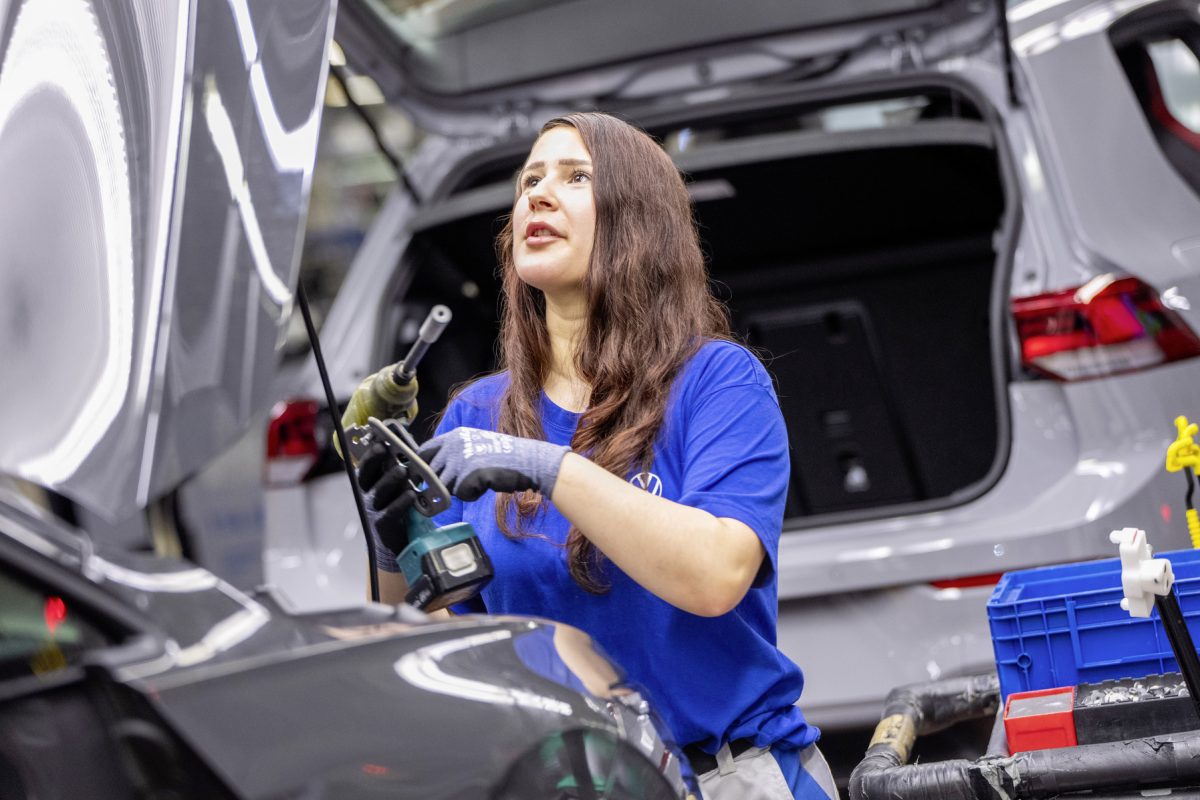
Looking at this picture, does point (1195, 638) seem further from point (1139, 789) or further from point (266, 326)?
point (266, 326)

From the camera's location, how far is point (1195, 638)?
Result: 1.96m

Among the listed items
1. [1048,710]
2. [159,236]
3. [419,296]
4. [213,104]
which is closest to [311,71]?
[213,104]

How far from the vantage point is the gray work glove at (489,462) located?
144 cm

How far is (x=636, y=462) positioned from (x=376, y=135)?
75.8 inches

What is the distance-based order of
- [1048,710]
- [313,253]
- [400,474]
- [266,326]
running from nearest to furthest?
[266,326] → [400,474] → [1048,710] → [313,253]

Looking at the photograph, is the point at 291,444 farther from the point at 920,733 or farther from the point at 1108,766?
the point at 1108,766

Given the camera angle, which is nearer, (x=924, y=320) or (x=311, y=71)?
(x=311, y=71)

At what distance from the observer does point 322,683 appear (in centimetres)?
94

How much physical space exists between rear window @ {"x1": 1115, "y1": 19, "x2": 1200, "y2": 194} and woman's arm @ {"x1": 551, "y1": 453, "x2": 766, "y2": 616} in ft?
6.60

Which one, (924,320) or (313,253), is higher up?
(313,253)

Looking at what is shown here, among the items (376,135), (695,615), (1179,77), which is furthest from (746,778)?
(1179,77)

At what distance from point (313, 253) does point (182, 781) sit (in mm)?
7741

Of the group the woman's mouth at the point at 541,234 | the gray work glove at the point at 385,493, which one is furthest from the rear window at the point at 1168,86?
the gray work glove at the point at 385,493

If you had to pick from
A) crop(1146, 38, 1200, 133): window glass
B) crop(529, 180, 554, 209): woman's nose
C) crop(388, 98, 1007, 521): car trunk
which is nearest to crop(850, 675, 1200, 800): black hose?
crop(529, 180, 554, 209): woman's nose
